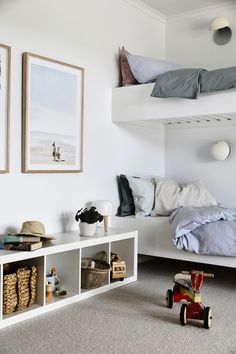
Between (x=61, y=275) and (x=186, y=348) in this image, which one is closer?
(x=186, y=348)

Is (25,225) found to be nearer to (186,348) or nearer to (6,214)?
(6,214)

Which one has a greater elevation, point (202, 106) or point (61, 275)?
point (202, 106)

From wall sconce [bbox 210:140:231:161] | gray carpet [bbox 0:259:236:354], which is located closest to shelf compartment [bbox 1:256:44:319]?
gray carpet [bbox 0:259:236:354]

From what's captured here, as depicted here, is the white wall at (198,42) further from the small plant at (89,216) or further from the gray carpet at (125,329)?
the gray carpet at (125,329)

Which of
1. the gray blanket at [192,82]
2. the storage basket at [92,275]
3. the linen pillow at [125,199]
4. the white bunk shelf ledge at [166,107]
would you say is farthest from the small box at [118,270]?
the gray blanket at [192,82]

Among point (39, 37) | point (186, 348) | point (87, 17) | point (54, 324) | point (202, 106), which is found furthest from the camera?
point (87, 17)

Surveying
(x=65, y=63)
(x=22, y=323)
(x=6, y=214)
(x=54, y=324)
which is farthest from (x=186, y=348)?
(x=65, y=63)

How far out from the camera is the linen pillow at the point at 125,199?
3.89 metres

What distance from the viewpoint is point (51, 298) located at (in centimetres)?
278

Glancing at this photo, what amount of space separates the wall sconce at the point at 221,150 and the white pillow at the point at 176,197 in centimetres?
34

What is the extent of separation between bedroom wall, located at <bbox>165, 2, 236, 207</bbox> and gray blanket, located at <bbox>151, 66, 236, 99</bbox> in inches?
38.7

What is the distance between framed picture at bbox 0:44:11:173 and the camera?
2844 mm

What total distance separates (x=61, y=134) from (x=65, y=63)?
1.82 ft

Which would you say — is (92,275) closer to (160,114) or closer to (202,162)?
(160,114)
